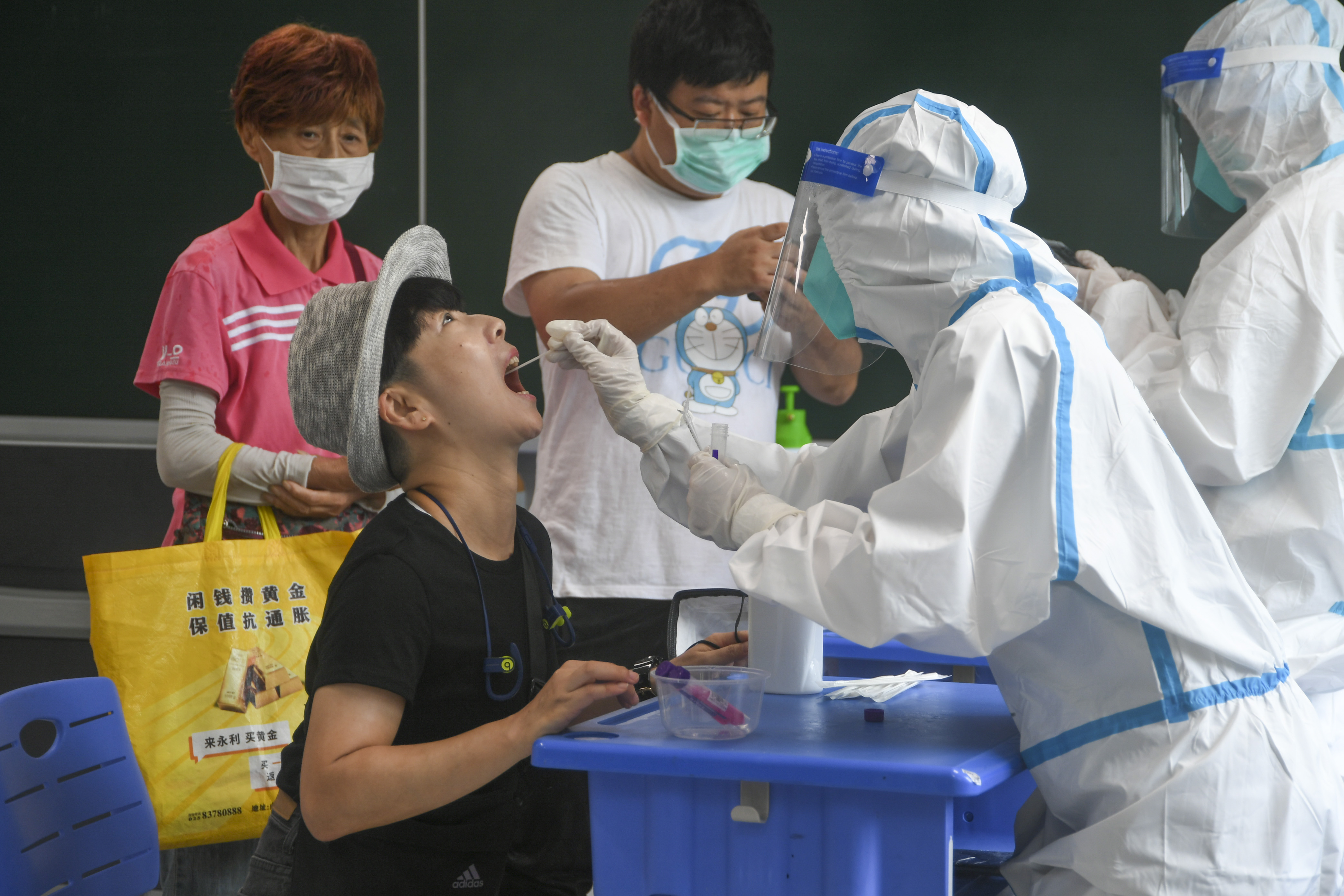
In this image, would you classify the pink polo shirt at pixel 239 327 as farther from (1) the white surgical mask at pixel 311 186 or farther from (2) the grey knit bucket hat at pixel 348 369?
(2) the grey knit bucket hat at pixel 348 369

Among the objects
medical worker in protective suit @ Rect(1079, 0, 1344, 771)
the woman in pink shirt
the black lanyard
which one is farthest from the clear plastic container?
the woman in pink shirt

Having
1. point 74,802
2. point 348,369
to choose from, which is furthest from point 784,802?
point 74,802

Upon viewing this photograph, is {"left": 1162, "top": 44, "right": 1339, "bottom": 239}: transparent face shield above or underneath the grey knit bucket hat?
above

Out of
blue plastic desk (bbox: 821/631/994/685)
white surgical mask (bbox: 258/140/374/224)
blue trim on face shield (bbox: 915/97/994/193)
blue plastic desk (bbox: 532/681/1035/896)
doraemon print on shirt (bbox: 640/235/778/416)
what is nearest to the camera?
blue plastic desk (bbox: 532/681/1035/896)

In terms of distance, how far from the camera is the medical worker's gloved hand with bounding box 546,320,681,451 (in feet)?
5.56

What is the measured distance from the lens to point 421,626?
1.38 m

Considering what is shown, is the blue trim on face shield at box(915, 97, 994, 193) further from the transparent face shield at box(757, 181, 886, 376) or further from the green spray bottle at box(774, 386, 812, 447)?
the green spray bottle at box(774, 386, 812, 447)

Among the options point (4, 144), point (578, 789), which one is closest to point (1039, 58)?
point (578, 789)

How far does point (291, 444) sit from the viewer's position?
2.24m

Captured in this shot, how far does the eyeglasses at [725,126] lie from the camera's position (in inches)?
86.0

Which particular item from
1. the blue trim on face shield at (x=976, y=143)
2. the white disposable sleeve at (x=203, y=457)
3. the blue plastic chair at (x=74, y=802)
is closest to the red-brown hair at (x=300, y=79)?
the white disposable sleeve at (x=203, y=457)

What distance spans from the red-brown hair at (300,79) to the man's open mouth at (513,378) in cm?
91

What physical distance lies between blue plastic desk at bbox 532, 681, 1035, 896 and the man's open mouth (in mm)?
572

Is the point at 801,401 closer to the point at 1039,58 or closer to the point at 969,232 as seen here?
the point at 1039,58
